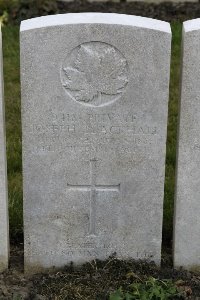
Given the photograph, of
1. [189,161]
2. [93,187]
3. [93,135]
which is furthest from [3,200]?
[189,161]

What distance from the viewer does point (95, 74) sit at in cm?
427

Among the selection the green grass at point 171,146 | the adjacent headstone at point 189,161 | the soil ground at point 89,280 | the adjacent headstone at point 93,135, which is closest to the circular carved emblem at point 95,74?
the adjacent headstone at point 93,135

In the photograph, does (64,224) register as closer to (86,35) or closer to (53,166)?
(53,166)

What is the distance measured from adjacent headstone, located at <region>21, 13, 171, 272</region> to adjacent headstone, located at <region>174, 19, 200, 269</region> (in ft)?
0.36

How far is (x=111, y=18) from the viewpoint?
423cm

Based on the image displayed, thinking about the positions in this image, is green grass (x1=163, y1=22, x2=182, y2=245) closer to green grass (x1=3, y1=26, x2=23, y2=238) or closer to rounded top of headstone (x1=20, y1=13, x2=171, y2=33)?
green grass (x1=3, y1=26, x2=23, y2=238)

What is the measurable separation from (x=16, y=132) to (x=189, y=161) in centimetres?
244

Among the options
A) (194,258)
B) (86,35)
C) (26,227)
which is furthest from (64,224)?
(86,35)

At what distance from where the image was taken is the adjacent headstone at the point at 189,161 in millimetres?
4250

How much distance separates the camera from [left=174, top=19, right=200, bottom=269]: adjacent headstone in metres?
4.25

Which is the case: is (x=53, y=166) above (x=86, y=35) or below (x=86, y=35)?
below

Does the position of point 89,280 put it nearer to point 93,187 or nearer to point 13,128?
point 93,187

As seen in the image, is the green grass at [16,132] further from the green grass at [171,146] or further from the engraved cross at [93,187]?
the engraved cross at [93,187]

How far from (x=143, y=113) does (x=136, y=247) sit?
86 cm
